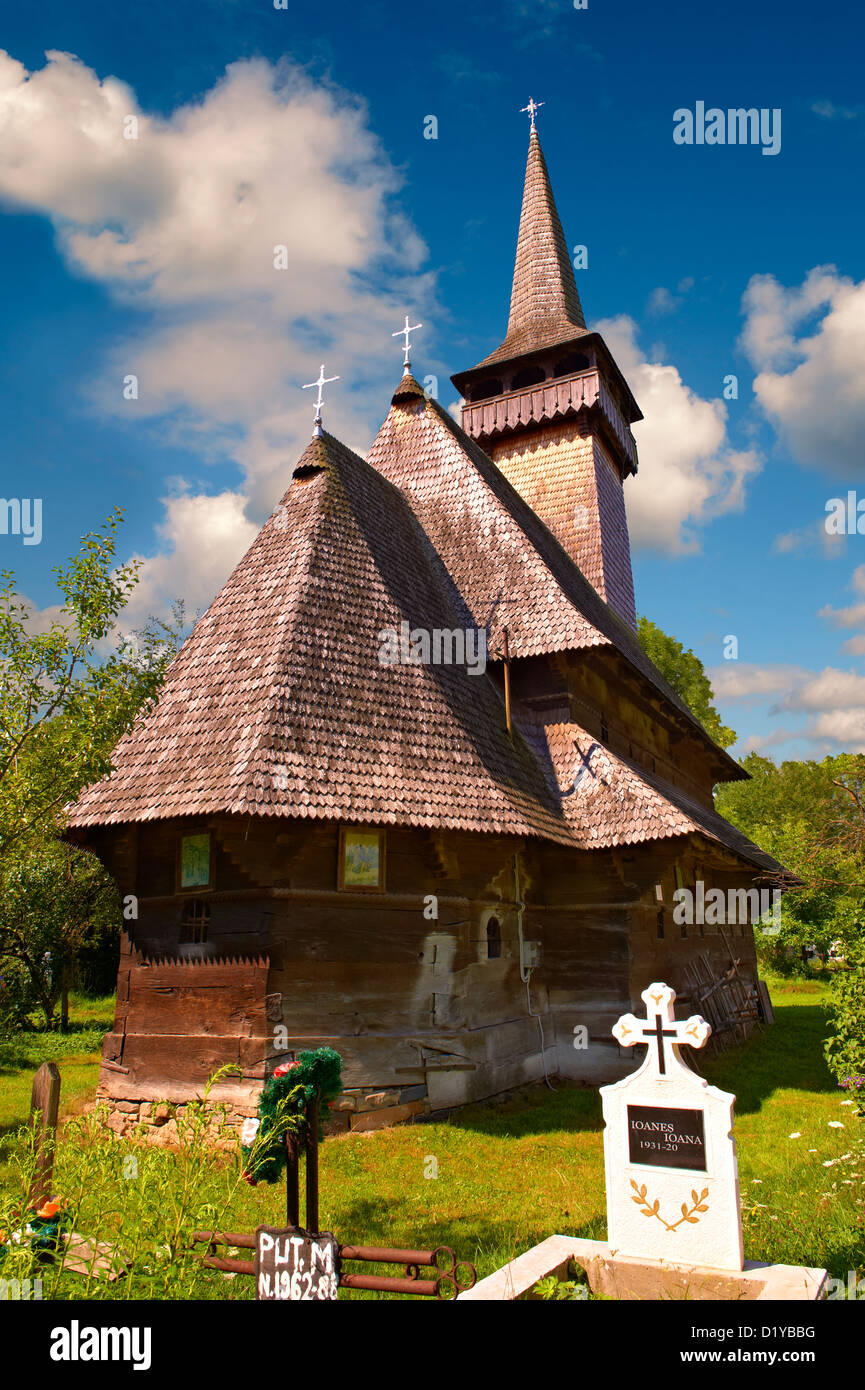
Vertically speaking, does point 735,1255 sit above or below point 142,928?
below

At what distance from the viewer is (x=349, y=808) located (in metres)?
8.13

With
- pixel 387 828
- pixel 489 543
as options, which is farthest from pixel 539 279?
pixel 387 828

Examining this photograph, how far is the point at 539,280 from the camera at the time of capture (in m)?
23.2

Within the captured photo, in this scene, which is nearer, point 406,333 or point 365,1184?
point 365,1184

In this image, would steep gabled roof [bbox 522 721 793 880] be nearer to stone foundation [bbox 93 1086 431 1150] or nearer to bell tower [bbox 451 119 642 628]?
stone foundation [bbox 93 1086 431 1150]

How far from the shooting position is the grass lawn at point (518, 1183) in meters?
4.82

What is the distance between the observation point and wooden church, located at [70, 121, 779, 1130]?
27.3 ft

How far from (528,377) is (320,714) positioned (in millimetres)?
15126

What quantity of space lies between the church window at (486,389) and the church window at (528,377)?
0.43m

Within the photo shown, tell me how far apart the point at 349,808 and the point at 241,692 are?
195cm

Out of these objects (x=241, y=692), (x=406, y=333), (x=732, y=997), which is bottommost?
(x=732, y=997)

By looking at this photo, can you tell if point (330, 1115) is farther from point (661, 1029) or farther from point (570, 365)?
point (570, 365)
